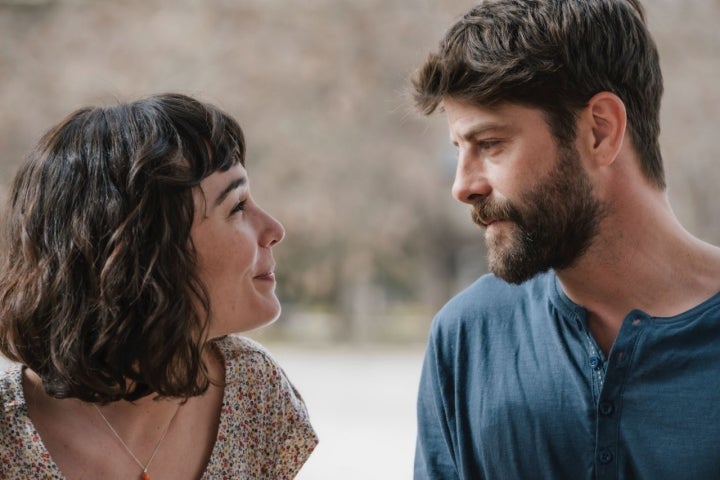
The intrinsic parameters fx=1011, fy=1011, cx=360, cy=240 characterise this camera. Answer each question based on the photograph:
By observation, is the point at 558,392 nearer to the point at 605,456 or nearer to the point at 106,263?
the point at 605,456

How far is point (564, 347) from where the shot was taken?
1674 mm

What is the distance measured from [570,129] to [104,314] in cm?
80

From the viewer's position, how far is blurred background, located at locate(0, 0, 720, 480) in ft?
16.8

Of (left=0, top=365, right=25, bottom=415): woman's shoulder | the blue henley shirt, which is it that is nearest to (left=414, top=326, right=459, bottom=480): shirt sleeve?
the blue henley shirt

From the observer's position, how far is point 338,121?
19.6 feet

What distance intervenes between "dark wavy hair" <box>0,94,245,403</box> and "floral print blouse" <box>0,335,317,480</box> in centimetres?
15

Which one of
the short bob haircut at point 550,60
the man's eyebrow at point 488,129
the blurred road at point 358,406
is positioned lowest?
the blurred road at point 358,406

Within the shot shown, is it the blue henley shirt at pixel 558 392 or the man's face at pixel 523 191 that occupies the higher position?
the man's face at pixel 523 191

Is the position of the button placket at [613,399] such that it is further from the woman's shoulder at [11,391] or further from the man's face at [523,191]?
the woman's shoulder at [11,391]

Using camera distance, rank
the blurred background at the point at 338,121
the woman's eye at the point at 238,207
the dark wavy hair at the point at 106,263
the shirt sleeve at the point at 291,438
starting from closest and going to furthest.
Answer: the dark wavy hair at the point at 106,263 → the woman's eye at the point at 238,207 → the shirt sleeve at the point at 291,438 → the blurred background at the point at 338,121

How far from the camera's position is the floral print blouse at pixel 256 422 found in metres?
1.67

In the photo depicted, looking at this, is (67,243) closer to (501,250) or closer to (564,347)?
(501,250)

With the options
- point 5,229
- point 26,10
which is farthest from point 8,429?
point 26,10

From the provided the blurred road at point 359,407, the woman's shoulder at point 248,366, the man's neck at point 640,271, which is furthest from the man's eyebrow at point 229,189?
the blurred road at point 359,407
